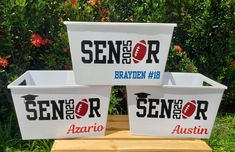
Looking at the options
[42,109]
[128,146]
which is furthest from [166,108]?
[42,109]

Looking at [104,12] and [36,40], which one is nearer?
[36,40]

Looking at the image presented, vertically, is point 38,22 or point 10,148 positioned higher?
point 38,22

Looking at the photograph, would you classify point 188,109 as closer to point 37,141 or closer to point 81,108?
point 81,108

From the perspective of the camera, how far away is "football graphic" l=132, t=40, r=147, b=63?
2053 mm

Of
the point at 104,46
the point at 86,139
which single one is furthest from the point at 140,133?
the point at 104,46

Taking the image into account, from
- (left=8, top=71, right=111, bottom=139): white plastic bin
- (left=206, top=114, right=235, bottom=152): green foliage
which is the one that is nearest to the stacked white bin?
(left=8, top=71, right=111, bottom=139): white plastic bin

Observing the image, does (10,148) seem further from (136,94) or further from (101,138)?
(136,94)

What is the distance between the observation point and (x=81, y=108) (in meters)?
2.14

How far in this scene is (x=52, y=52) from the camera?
288 cm

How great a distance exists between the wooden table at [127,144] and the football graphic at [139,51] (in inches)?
19.4

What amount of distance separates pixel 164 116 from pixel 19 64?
4.12 ft

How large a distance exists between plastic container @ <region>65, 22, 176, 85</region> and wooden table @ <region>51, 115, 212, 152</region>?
0.36 m

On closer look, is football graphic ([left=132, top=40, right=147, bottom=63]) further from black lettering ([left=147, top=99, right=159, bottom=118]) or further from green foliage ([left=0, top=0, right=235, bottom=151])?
green foliage ([left=0, top=0, right=235, bottom=151])

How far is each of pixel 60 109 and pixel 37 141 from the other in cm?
72
